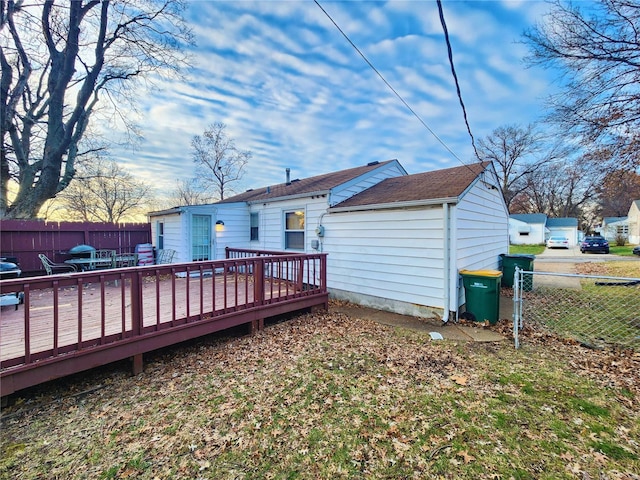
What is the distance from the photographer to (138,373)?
3711 mm

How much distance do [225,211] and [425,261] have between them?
7.06m

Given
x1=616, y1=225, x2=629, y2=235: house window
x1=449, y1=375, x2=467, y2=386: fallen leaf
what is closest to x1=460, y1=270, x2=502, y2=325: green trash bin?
x1=449, y1=375, x2=467, y2=386: fallen leaf

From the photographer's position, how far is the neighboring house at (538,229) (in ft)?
112

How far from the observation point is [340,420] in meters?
2.74

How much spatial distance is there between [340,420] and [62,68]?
1432 cm

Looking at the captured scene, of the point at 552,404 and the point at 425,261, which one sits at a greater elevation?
the point at 425,261

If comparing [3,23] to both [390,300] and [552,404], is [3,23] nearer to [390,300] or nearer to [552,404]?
[390,300]

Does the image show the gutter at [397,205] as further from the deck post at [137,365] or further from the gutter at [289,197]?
the deck post at [137,365]

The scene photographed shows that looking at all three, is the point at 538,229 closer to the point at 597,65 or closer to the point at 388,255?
the point at 597,65

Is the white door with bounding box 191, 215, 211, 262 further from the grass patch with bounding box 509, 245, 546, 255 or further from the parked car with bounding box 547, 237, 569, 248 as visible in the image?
the parked car with bounding box 547, 237, 569, 248

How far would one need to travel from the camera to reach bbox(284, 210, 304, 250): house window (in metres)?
8.66

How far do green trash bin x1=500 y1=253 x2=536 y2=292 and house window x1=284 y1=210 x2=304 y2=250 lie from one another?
6.57 metres

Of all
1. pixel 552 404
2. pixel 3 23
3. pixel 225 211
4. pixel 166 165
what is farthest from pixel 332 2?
pixel 166 165

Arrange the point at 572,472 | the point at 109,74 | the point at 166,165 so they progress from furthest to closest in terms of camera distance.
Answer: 1. the point at 166,165
2. the point at 109,74
3. the point at 572,472
